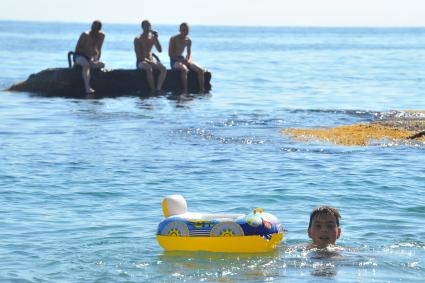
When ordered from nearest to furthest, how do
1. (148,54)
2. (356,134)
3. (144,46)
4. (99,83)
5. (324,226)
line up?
1. (324,226)
2. (356,134)
3. (144,46)
4. (148,54)
5. (99,83)

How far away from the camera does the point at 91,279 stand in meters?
8.63

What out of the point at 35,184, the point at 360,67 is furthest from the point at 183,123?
the point at 360,67

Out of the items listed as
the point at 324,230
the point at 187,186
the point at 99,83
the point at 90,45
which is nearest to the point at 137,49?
the point at 90,45

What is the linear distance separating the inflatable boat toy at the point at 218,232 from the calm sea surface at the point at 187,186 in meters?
0.12

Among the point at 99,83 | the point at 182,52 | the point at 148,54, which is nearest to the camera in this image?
the point at 148,54

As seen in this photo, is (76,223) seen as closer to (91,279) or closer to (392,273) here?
(91,279)

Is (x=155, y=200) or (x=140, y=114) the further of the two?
(x=140, y=114)

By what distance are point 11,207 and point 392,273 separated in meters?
4.71

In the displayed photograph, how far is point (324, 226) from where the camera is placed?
9.13 metres

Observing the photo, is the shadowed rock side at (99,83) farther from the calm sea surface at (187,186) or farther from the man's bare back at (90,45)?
the calm sea surface at (187,186)

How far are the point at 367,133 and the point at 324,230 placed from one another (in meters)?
8.43

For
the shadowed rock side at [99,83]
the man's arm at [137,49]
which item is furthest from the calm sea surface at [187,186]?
the man's arm at [137,49]

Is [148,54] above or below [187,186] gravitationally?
above

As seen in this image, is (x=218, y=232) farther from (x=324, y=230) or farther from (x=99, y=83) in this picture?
(x=99, y=83)
